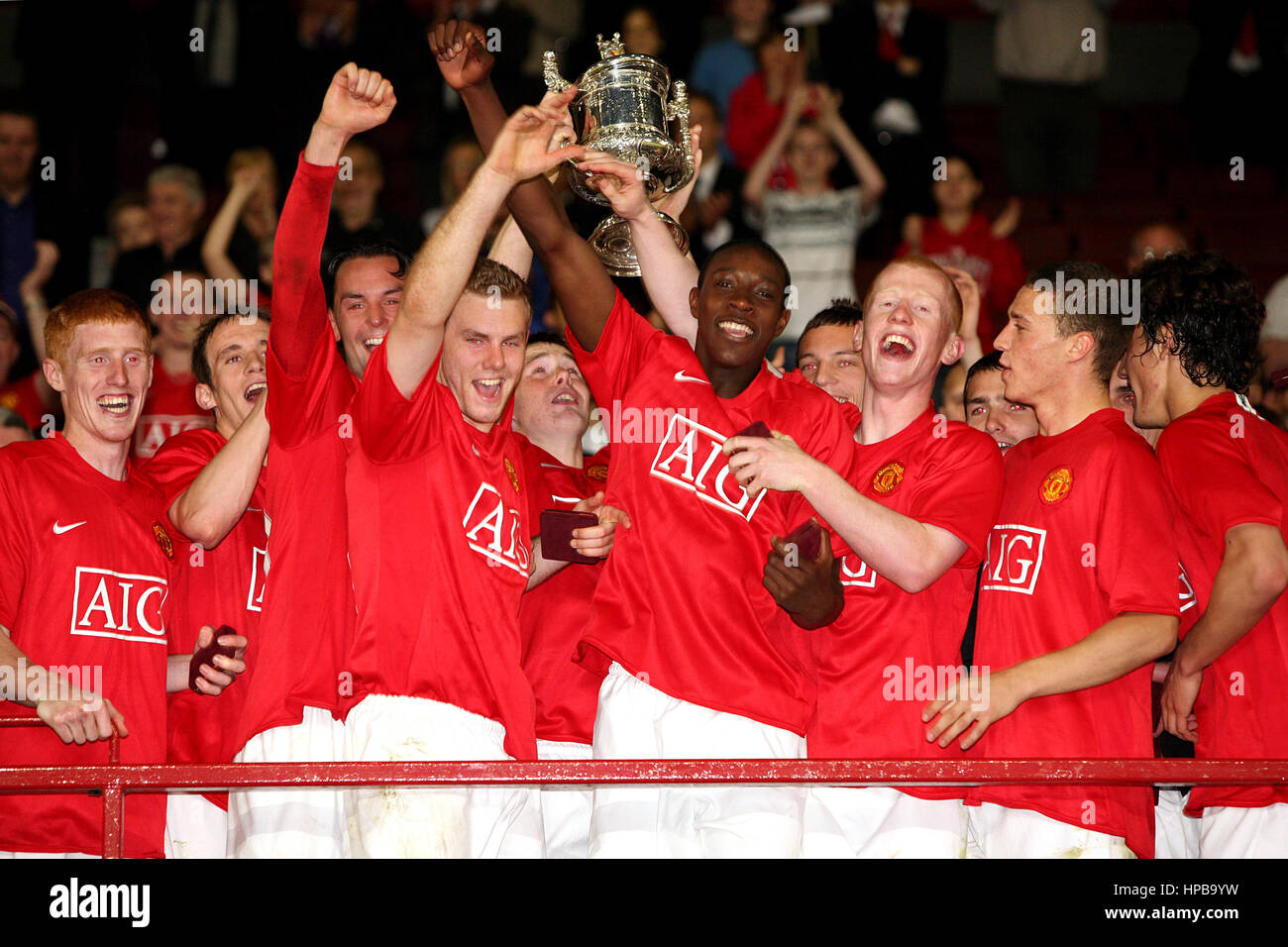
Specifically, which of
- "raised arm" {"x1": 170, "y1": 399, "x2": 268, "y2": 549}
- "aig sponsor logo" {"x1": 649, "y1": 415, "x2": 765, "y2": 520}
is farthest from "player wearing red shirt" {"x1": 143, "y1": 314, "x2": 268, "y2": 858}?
"aig sponsor logo" {"x1": 649, "y1": 415, "x2": 765, "y2": 520}

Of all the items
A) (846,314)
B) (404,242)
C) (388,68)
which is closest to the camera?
(846,314)

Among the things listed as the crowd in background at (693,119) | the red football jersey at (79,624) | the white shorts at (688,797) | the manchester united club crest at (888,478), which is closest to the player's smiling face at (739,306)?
the manchester united club crest at (888,478)

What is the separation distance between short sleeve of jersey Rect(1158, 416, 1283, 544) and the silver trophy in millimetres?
1680

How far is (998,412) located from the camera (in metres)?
5.50

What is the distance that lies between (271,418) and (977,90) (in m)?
10.5

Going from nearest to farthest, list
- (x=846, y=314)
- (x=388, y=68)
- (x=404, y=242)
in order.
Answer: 1. (x=846, y=314)
2. (x=404, y=242)
3. (x=388, y=68)

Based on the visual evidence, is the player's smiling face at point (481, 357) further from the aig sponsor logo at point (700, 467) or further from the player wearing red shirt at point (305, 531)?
the aig sponsor logo at point (700, 467)

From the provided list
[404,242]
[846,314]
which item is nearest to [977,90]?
[404,242]

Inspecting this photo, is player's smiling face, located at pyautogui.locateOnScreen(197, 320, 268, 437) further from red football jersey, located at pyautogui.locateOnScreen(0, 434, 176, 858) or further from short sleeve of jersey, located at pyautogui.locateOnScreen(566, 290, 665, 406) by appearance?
short sleeve of jersey, located at pyautogui.locateOnScreen(566, 290, 665, 406)

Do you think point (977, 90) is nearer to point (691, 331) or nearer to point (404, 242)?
point (404, 242)

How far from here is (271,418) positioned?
4.29 meters

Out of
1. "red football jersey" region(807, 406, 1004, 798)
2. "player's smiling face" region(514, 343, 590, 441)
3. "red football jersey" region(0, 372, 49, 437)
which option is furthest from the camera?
"red football jersey" region(0, 372, 49, 437)

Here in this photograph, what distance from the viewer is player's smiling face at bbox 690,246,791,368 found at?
4359mm

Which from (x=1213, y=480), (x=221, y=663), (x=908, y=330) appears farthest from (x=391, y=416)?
(x=1213, y=480)
